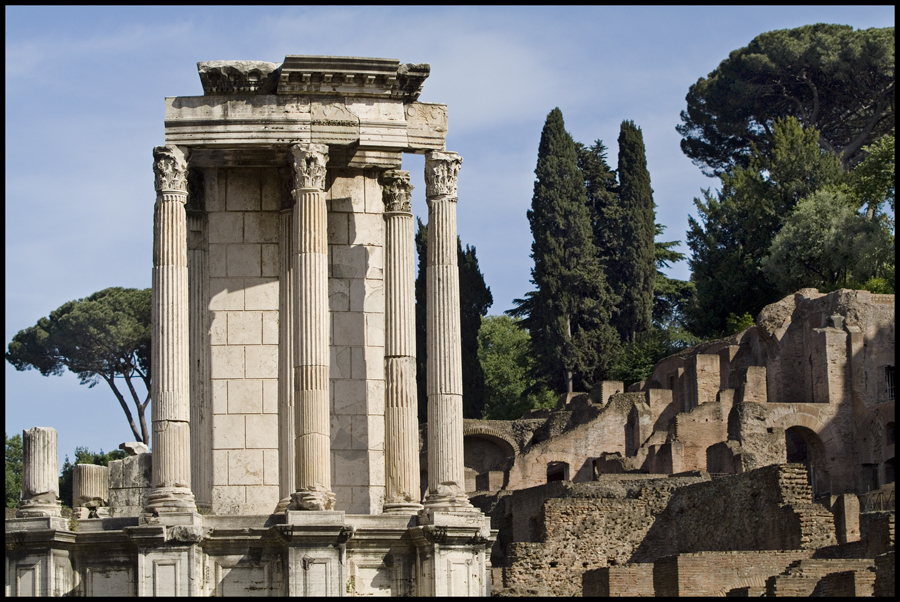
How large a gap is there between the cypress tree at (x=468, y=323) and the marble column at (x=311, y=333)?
39.8 metres

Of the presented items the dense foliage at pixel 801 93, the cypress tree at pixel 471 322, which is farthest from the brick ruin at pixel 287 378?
the dense foliage at pixel 801 93

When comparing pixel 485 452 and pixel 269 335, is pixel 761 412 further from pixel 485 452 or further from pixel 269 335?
pixel 269 335

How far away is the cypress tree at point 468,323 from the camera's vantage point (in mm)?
67312

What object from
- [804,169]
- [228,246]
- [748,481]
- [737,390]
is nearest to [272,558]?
[228,246]

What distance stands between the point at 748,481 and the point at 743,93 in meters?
46.2

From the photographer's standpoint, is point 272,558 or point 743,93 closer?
point 272,558

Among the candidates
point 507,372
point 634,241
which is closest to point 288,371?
point 634,241

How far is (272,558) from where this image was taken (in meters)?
24.1

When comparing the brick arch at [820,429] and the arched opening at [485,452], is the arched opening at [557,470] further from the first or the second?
the brick arch at [820,429]

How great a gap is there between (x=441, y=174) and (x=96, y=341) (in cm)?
5300

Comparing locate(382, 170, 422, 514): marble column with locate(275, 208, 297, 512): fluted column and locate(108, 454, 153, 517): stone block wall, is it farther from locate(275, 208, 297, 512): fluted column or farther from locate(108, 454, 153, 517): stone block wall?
locate(108, 454, 153, 517): stone block wall

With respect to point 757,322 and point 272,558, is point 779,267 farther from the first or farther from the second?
point 272,558

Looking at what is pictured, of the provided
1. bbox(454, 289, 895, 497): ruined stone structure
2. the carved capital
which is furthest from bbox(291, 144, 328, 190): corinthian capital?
bbox(454, 289, 895, 497): ruined stone structure

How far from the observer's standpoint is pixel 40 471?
25750mm
